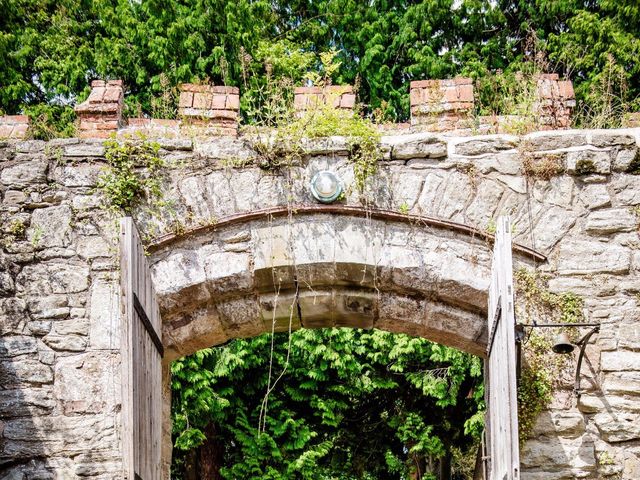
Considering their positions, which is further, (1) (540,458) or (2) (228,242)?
(2) (228,242)

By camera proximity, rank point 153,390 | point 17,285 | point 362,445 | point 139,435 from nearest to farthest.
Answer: point 139,435, point 153,390, point 17,285, point 362,445

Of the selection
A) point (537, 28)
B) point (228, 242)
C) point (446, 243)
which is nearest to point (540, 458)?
point (446, 243)

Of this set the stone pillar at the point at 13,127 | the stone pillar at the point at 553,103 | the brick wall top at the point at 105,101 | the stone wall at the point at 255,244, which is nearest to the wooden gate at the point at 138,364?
the stone wall at the point at 255,244

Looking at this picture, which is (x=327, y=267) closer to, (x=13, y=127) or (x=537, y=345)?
(x=537, y=345)

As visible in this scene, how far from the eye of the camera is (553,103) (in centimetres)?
538

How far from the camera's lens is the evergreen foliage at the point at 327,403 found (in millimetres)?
9320

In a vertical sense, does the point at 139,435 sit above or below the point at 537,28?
below

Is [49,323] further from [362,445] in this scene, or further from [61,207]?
[362,445]

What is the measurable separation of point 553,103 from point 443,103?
0.66m

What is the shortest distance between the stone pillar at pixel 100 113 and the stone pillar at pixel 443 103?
5.78 ft

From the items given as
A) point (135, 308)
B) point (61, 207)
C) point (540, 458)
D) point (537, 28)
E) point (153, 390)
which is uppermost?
point (537, 28)

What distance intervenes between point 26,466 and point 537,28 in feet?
27.9

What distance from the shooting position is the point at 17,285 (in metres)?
5.12

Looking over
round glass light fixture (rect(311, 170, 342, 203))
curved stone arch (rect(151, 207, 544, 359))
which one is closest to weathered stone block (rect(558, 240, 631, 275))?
curved stone arch (rect(151, 207, 544, 359))
